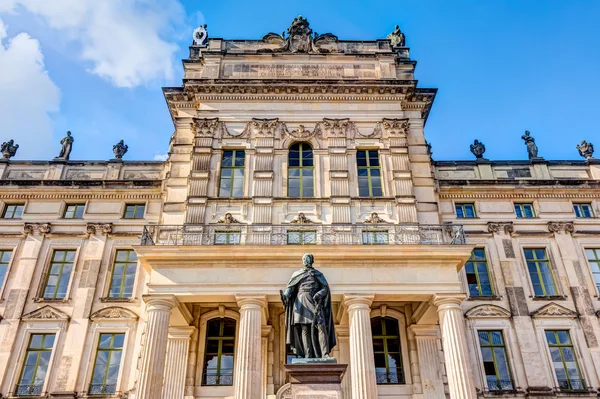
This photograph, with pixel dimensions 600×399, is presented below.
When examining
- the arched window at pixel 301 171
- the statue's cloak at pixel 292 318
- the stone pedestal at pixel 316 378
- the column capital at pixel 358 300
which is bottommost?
the stone pedestal at pixel 316 378

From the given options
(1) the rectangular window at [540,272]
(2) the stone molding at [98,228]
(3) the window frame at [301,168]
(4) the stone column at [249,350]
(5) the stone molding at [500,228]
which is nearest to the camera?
(4) the stone column at [249,350]

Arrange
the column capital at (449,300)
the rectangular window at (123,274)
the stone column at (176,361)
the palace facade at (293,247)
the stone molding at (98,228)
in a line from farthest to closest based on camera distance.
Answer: the stone molding at (98,228)
the rectangular window at (123,274)
the stone column at (176,361)
the palace facade at (293,247)
the column capital at (449,300)

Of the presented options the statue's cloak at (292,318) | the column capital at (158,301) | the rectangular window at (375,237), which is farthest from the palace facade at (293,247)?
the statue's cloak at (292,318)

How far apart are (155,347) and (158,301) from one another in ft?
5.30

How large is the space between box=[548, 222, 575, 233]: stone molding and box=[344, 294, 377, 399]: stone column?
445 inches

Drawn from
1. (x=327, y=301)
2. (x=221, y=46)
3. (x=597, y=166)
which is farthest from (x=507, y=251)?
(x=221, y=46)

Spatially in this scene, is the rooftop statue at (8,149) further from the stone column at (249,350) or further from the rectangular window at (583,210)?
the rectangular window at (583,210)

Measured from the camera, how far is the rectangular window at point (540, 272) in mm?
22625

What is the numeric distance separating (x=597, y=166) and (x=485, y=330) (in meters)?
11.5

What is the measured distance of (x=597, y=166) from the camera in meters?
26.3

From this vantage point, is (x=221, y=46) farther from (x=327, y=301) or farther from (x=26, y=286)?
(x=327, y=301)

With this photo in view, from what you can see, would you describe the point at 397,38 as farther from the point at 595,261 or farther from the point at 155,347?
the point at 155,347

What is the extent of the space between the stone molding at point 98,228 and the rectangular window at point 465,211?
16558mm

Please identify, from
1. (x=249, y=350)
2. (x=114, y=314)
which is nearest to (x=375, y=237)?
(x=249, y=350)
